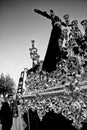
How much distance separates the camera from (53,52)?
459cm

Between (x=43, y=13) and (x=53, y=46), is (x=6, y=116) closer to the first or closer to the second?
(x=53, y=46)

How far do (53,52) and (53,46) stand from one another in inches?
10.8

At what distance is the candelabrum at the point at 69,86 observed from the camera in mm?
3305

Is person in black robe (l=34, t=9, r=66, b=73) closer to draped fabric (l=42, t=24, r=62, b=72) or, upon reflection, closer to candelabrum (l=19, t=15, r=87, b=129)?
draped fabric (l=42, t=24, r=62, b=72)

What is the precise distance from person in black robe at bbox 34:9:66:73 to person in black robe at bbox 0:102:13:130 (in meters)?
4.40

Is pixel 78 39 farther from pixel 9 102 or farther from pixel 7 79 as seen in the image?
pixel 7 79

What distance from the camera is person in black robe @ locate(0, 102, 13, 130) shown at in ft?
25.1

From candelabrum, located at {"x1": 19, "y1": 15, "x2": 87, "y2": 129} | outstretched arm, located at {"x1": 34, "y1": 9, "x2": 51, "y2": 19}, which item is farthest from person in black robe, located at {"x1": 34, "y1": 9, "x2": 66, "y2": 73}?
candelabrum, located at {"x1": 19, "y1": 15, "x2": 87, "y2": 129}

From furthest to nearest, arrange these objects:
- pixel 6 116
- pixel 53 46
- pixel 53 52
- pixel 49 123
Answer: pixel 6 116 < pixel 49 123 < pixel 53 46 < pixel 53 52

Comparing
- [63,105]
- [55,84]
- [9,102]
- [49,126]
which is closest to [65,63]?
[55,84]

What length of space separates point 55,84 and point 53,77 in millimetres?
271

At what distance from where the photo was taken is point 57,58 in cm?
426

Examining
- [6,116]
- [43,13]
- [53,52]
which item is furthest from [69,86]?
[6,116]

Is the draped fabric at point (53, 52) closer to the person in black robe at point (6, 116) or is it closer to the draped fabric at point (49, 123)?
the draped fabric at point (49, 123)
